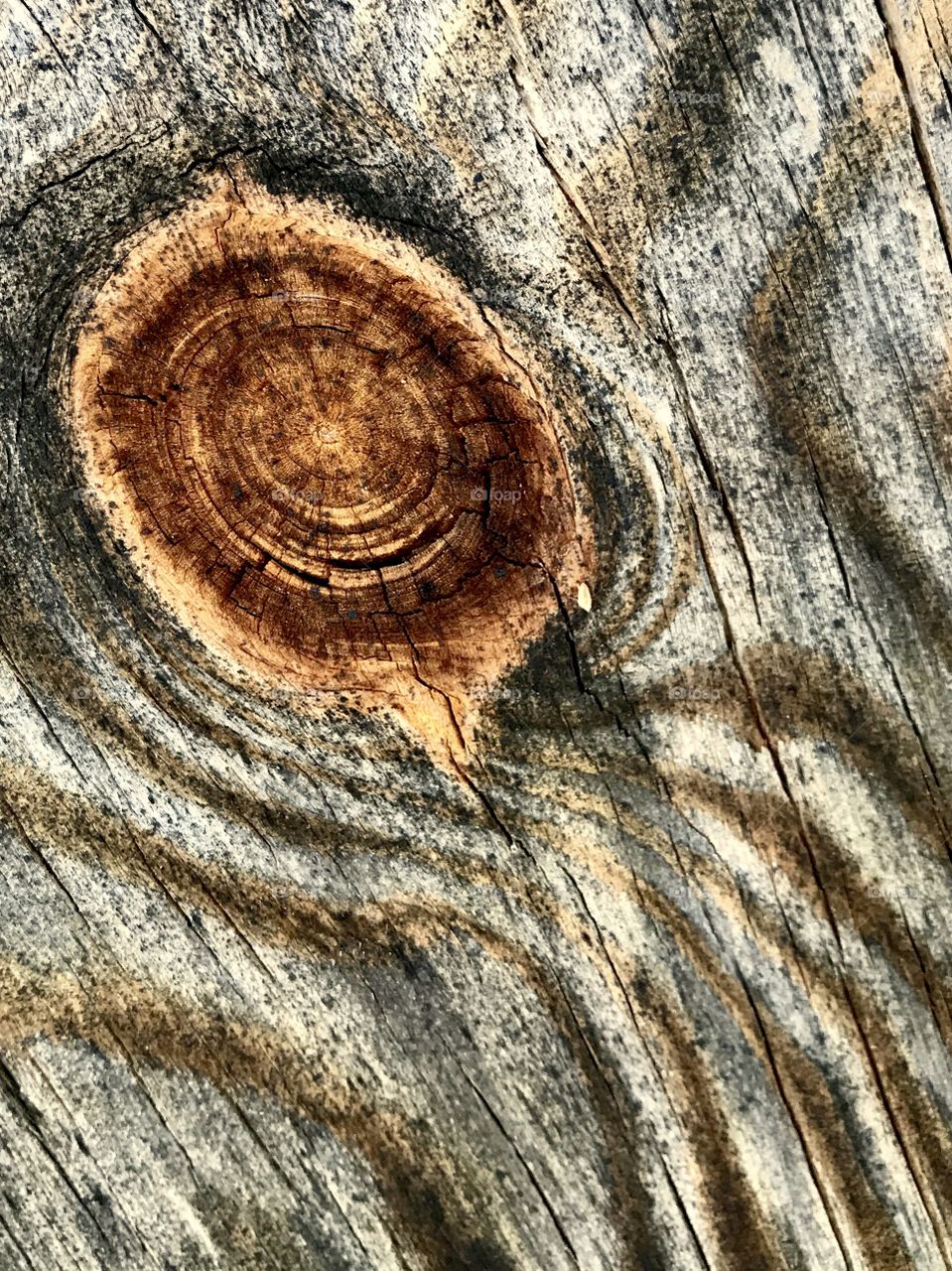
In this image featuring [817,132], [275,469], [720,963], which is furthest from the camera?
[720,963]

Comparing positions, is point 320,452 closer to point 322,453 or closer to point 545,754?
point 322,453

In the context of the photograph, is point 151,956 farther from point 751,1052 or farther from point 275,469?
point 751,1052

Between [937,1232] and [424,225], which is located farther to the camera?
[937,1232]

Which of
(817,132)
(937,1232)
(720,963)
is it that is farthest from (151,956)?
(817,132)

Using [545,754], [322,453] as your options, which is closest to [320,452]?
[322,453]

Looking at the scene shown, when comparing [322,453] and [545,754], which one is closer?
[322,453]
